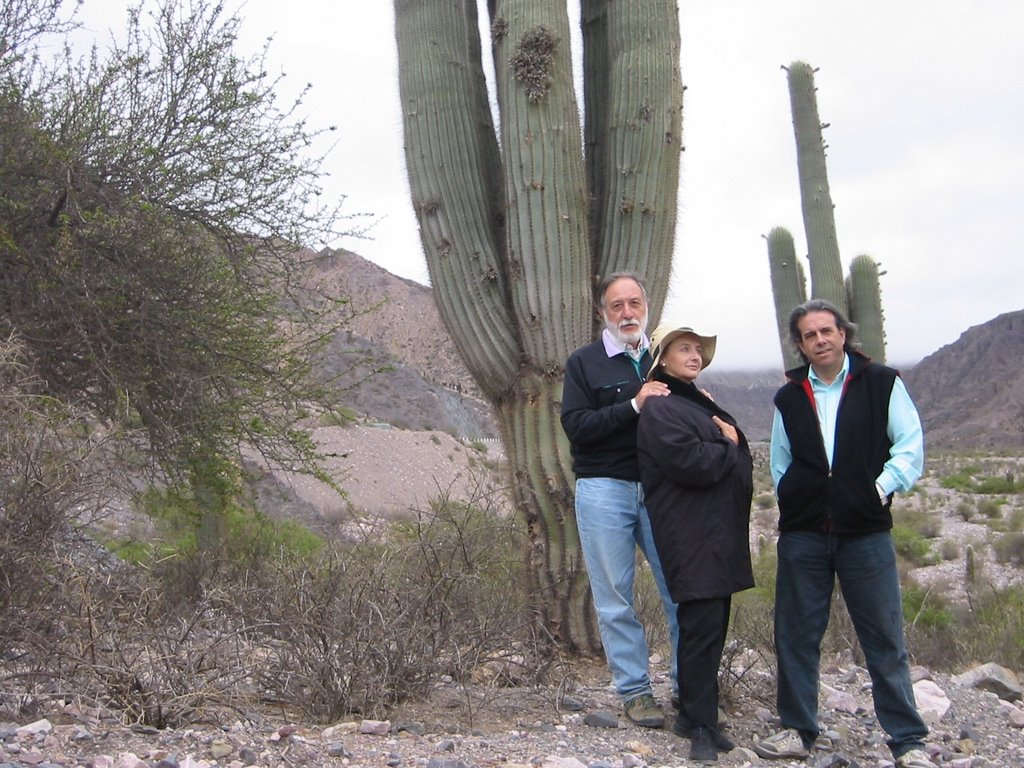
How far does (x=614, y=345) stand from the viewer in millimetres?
4738

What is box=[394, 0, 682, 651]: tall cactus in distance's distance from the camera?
18.5ft

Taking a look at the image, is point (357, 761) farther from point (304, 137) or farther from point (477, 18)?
point (304, 137)

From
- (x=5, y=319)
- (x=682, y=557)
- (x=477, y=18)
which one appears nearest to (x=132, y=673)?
(x=682, y=557)

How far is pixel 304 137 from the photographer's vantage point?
10.3 m

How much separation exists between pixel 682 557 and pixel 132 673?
2.11 meters

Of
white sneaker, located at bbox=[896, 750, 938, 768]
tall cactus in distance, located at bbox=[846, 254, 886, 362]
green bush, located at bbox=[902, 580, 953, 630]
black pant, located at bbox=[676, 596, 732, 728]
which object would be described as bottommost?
green bush, located at bbox=[902, 580, 953, 630]

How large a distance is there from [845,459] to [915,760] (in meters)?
1.18

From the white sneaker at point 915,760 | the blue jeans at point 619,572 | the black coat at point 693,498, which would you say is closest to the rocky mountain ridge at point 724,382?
the blue jeans at point 619,572

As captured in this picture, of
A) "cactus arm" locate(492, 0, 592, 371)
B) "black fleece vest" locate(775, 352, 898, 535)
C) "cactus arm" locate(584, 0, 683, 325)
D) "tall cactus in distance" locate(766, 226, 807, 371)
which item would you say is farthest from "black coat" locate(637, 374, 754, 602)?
"tall cactus in distance" locate(766, 226, 807, 371)

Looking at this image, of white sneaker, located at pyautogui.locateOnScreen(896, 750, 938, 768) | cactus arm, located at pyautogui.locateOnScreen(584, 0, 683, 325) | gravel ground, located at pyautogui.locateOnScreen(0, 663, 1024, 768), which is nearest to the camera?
gravel ground, located at pyautogui.locateOnScreen(0, 663, 1024, 768)

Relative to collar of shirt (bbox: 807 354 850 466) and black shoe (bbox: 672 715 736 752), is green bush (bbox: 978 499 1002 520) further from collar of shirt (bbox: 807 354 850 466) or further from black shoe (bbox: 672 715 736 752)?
Answer: black shoe (bbox: 672 715 736 752)

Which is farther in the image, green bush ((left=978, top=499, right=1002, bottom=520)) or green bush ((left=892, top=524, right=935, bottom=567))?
green bush ((left=978, top=499, right=1002, bottom=520))

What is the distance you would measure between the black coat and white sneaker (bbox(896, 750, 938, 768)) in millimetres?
904

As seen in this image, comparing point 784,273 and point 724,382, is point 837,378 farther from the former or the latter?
point 724,382
